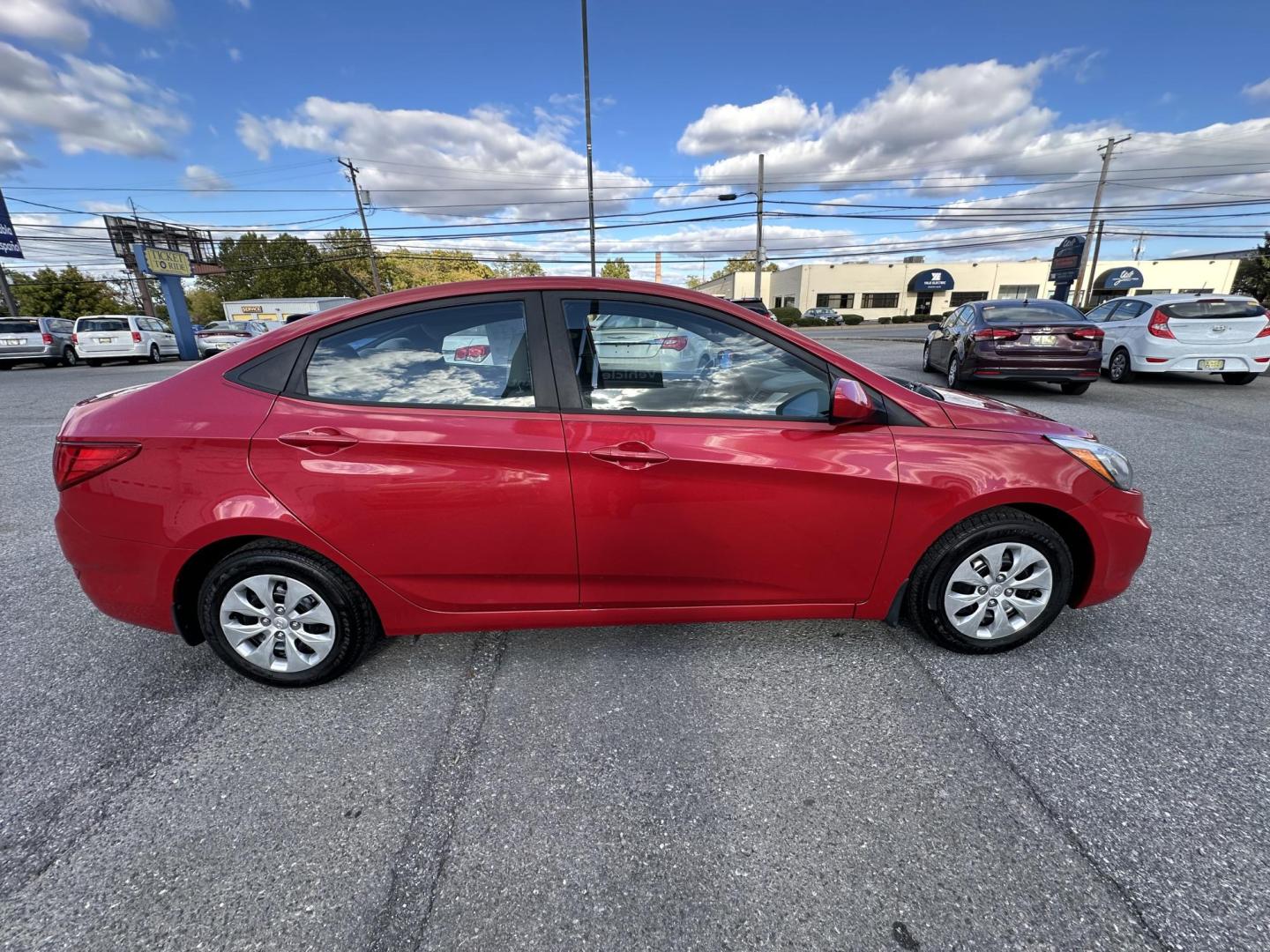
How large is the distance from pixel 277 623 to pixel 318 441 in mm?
762

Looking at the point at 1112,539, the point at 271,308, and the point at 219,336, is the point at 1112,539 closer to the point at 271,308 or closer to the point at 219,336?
the point at 219,336

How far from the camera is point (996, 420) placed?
234 cm

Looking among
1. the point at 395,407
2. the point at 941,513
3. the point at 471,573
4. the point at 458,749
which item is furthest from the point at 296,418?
the point at 941,513

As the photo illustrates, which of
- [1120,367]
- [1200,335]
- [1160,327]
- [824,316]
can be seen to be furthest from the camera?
[824,316]

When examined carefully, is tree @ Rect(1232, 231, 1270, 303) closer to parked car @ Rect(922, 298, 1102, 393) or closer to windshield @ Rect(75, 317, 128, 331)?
parked car @ Rect(922, 298, 1102, 393)

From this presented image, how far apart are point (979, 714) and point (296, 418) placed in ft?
8.97

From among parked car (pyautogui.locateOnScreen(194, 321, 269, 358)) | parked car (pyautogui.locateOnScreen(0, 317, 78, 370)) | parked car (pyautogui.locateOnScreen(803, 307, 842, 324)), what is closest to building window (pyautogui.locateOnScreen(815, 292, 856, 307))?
parked car (pyautogui.locateOnScreen(803, 307, 842, 324))

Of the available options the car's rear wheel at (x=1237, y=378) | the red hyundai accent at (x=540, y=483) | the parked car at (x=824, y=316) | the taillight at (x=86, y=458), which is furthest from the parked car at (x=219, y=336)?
the parked car at (x=824, y=316)

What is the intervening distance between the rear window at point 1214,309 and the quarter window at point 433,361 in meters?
11.0

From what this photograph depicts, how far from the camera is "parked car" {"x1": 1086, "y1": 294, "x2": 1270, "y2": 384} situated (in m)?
8.39

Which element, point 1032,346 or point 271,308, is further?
point 271,308

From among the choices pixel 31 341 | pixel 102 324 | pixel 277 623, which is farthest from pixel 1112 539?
pixel 31 341

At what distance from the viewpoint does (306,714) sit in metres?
2.18

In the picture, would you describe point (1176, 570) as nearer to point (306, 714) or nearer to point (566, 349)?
point (566, 349)
